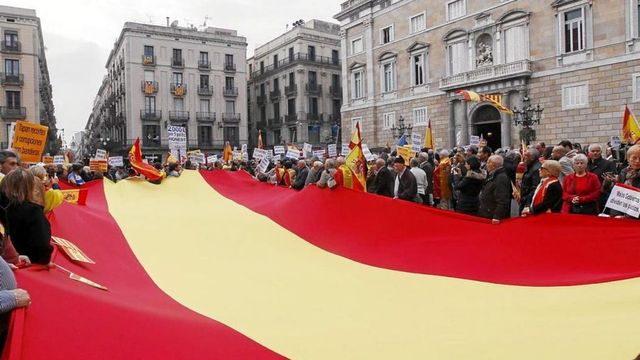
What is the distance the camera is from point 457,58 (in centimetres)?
3155

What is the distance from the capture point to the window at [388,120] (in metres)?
35.8

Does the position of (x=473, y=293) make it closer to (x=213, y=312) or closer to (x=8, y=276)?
(x=213, y=312)

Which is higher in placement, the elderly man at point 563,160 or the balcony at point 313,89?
the balcony at point 313,89

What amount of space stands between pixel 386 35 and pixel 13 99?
98.0ft

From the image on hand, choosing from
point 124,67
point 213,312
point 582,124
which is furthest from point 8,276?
point 124,67

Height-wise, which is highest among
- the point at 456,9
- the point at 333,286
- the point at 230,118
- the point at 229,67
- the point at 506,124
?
the point at 229,67

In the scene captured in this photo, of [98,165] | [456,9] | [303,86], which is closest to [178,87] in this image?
[303,86]

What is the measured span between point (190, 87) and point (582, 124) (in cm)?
3598

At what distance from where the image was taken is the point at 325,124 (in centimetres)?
5291

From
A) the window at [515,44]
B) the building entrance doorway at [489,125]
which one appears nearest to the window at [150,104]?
the building entrance doorway at [489,125]

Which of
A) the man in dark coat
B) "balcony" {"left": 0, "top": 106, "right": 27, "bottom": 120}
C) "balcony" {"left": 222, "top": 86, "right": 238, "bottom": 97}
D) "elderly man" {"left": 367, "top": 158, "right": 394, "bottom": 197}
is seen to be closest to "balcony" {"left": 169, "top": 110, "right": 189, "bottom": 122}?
"balcony" {"left": 222, "top": 86, "right": 238, "bottom": 97}

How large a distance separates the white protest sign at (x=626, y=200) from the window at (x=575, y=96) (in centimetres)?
2295

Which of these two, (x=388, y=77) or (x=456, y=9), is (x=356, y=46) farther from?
(x=456, y=9)

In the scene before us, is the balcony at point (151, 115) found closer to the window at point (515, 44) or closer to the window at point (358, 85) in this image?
the window at point (358, 85)
